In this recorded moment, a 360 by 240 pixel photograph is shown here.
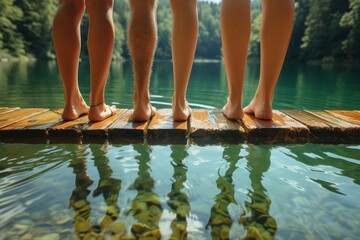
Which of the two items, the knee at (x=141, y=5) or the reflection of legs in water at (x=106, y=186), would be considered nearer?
the reflection of legs in water at (x=106, y=186)

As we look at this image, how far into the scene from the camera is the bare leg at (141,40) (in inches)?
85.7

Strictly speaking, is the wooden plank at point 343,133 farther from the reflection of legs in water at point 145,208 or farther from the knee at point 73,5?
the knee at point 73,5

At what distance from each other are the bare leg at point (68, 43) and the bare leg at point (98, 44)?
0.17m

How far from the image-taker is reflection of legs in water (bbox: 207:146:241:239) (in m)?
1.24

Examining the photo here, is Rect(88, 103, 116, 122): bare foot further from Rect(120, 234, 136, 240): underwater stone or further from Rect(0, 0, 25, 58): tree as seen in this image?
Rect(0, 0, 25, 58): tree

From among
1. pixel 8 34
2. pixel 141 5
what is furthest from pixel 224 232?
pixel 8 34

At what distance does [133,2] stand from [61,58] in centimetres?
76

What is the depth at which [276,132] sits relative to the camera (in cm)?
206

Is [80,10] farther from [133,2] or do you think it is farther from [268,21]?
[268,21]

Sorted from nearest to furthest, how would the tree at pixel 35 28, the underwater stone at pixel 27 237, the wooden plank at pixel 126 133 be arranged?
the underwater stone at pixel 27 237
the wooden plank at pixel 126 133
the tree at pixel 35 28

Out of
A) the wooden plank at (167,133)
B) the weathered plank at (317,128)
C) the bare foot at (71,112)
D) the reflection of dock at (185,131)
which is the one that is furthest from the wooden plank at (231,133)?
the bare foot at (71,112)

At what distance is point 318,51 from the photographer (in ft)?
137

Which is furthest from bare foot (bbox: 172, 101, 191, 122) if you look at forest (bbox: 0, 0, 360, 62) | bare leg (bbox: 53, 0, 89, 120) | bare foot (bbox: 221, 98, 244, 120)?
forest (bbox: 0, 0, 360, 62)

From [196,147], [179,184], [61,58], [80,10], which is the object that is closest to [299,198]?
[179,184]
